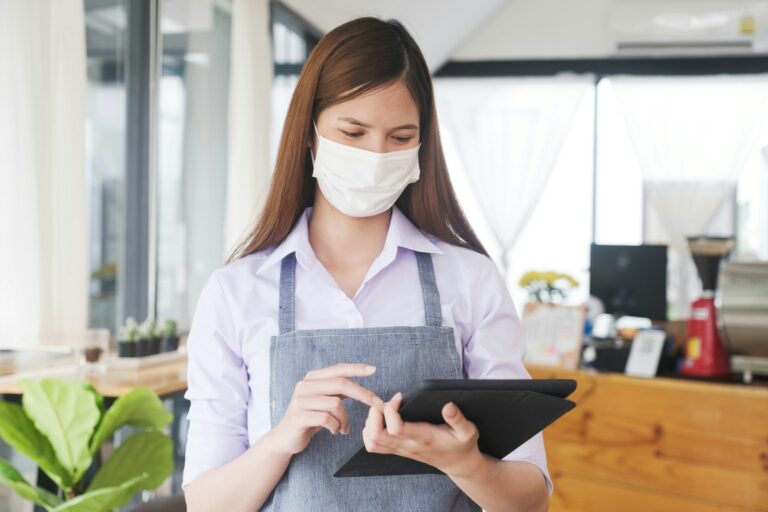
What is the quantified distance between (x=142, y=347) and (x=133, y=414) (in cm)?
88

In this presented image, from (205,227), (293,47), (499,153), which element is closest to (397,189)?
(205,227)

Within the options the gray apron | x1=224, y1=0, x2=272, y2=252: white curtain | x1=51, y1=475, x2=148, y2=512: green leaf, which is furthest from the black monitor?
the gray apron

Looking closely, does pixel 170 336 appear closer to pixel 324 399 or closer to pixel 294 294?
pixel 294 294

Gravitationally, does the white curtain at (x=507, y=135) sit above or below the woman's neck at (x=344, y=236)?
above

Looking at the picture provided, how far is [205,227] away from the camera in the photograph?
4129mm

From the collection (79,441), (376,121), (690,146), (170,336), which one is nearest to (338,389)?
(376,121)

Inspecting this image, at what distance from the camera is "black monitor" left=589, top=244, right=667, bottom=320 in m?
Result: 3.40

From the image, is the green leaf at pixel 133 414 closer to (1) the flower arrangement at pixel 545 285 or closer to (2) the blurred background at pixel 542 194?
(2) the blurred background at pixel 542 194

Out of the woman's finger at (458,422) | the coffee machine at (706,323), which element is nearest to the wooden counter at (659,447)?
the coffee machine at (706,323)

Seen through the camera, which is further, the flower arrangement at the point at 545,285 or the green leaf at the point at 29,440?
the flower arrangement at the point at 545,285

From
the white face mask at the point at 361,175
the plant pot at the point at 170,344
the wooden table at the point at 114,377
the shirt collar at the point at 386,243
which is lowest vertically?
the wooden table at the point at 114,377

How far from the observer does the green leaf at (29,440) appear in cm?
196

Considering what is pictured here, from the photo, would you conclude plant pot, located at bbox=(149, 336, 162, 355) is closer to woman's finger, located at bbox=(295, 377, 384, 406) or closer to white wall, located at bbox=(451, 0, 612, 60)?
woman's finger, located at bbox=(295, 377, 384, 406)

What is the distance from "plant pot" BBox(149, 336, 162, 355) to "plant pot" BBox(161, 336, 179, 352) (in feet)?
0.15
